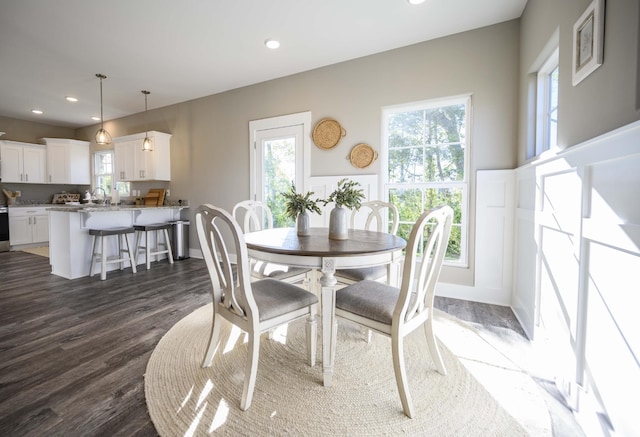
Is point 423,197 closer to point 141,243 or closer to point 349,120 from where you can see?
point 349,120

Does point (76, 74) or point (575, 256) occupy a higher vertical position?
point (76, 74)

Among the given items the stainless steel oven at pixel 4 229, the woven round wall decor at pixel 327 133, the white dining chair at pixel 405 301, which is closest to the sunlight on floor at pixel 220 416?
the white dining chair at pixel 405 301

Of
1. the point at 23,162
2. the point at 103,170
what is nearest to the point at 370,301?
the point at 103,170

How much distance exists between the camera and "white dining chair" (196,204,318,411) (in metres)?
→ 1.35

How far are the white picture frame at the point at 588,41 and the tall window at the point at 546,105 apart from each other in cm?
71

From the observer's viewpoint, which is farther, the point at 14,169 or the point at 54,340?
the point at 14,169

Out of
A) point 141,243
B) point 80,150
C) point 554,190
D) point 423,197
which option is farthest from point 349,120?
point 80,150

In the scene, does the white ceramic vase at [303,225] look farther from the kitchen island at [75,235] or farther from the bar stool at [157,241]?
the kitchen island at [75,235]

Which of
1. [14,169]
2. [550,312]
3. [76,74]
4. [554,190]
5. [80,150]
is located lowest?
[550,312]

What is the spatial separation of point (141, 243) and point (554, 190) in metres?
4.94

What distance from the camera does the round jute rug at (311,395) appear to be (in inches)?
50.1

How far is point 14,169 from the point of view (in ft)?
→ 18.7

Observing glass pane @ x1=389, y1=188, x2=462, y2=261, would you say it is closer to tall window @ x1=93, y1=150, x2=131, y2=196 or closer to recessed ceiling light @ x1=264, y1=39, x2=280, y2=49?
recessed ceiling light @ x1=264, y1=39, x2=280, y2=49

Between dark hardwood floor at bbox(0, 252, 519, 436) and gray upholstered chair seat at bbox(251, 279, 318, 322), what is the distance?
69cm
